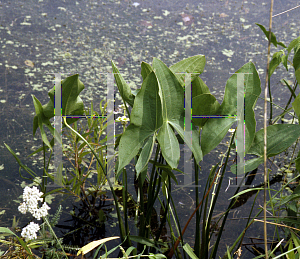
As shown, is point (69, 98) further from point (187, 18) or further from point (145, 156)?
point (187, 18)

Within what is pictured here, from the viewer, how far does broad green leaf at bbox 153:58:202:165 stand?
71 centimetres

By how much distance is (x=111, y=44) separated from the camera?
187 cm

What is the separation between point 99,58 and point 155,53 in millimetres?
311

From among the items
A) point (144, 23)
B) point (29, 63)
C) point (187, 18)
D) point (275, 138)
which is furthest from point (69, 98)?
point (187, 18)

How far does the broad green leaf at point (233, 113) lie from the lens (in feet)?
2.40

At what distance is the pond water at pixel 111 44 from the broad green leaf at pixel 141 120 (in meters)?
0.55

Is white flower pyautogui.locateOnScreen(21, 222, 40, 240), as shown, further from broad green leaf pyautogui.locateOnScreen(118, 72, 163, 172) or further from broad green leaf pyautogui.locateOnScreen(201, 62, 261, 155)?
broad green leaf pyautogui.locateOnScreen(201, 62, 261, 155)

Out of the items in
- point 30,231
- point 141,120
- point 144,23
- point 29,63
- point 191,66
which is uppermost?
point 144,23

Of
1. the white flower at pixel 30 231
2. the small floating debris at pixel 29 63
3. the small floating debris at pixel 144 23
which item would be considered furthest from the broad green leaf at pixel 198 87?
the small floating debris at pixel 144 23

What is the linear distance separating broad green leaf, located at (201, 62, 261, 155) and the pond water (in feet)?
1.62

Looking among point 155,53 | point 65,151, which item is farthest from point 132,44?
point 65,151

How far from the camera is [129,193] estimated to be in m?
1.19

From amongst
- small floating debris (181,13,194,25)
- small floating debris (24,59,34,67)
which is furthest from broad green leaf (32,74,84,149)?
small floating debris (181,13,194,25)

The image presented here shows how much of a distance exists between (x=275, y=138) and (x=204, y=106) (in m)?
0.20
